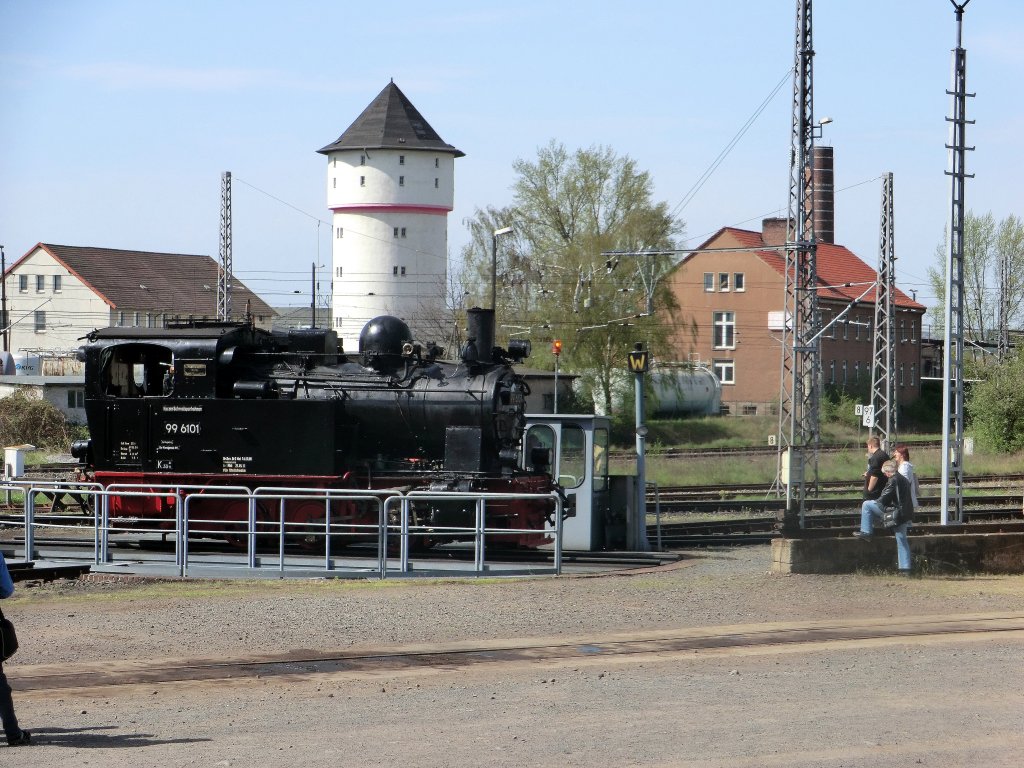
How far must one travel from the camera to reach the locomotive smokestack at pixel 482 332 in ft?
67.3

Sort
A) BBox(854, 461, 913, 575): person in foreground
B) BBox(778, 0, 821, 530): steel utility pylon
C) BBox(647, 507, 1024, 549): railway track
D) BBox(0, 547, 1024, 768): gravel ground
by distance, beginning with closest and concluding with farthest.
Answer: BBox(0, 547, 1024, 768): gravel ground, BBox(854, 461, 913, 575): person in foreground, BBox(647, 507, 1024, 549): railway track, BBox(778, 0, 821, 530): steel utility pylon

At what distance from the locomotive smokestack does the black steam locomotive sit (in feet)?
0.07

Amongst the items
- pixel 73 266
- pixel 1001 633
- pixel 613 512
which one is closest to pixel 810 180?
pixel 613 512

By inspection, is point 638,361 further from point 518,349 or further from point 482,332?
point 482,332

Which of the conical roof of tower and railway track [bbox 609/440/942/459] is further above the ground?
the conical roof of tower

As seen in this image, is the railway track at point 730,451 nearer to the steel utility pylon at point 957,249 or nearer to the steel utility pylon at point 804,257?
the steel utility pylon at point 804,257

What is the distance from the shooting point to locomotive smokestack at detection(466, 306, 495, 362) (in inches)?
808

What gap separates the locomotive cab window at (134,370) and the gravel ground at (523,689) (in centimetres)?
603

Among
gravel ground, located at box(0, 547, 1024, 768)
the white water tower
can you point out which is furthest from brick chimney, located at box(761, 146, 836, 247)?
gravel ground, located at box(0, 547, 1024, 768)

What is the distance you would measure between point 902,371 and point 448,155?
94.1 ft

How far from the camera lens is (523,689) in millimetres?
9523

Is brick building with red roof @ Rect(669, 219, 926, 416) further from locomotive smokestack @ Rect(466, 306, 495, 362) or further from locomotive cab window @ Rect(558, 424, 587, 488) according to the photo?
locomotive cab window @ Rect(558, 424, 587, 488)

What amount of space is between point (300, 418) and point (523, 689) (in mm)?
10674

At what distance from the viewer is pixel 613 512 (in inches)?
806
